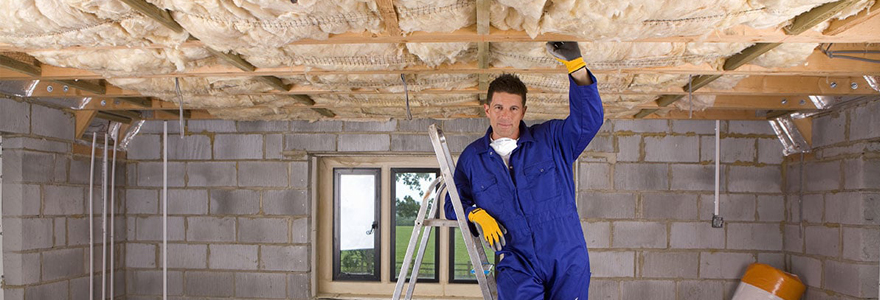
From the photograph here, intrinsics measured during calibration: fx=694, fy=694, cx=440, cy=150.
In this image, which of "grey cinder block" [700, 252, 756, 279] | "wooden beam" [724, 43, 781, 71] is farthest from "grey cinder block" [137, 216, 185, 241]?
"wooden beam" [724, 43, 781, 71]

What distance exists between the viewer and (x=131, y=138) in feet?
17.5

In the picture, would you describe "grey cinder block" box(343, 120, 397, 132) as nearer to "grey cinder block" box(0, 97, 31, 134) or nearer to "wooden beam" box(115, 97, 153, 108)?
"wooden beam" box(115, 97, 153, 108)

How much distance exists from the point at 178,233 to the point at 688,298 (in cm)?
393

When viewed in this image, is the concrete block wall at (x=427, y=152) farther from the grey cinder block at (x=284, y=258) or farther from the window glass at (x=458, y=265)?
the window glass at (x=458, y=265)

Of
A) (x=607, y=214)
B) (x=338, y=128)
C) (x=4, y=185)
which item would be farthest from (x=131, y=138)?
(x=607, y=214)

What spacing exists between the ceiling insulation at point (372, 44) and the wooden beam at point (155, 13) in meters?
0.03

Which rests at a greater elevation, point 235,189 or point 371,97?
point 371,97

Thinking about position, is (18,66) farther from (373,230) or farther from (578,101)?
(373,230)

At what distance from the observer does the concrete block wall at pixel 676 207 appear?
515 cm

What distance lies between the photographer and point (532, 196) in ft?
8.26

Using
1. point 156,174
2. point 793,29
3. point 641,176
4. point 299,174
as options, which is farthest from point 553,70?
point 156,174

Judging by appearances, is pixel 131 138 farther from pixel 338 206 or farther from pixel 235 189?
pixel 338 206

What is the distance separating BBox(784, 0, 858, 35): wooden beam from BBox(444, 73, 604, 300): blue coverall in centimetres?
81

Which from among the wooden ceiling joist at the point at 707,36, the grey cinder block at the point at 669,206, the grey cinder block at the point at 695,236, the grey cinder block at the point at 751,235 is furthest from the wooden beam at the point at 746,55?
the grey cinder block at the point at 751,235
